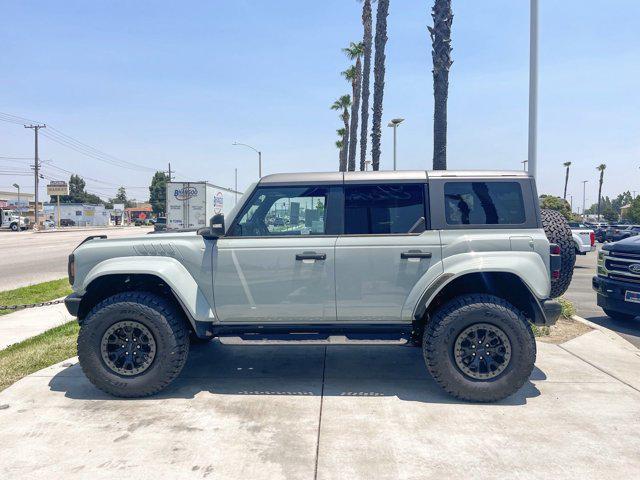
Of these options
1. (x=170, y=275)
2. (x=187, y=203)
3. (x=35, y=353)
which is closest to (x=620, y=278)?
(x=170, y=275)

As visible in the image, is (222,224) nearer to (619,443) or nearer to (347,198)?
(347,198)

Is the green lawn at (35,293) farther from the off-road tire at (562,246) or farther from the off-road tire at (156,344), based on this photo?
the off-road tire at (562,246)

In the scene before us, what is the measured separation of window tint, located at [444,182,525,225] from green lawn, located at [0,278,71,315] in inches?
317

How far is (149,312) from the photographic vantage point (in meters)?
4.18

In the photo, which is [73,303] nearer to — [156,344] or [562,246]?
[156,344]

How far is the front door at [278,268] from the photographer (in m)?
4.21

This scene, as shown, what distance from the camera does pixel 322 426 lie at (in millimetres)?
3670

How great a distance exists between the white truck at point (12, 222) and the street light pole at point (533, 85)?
197ft

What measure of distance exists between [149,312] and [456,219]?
118 inches

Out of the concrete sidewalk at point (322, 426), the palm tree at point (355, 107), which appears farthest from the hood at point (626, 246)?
the palm tree at point (355, 107)

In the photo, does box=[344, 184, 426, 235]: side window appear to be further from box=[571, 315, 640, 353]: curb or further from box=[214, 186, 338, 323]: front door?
box=[571, 315, 640, 353]: curb

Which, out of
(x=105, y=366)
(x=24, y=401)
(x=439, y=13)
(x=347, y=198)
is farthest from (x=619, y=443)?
(x=439, y=13)

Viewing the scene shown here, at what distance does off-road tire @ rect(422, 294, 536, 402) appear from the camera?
4051mm

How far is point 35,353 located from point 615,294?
8.21 m
